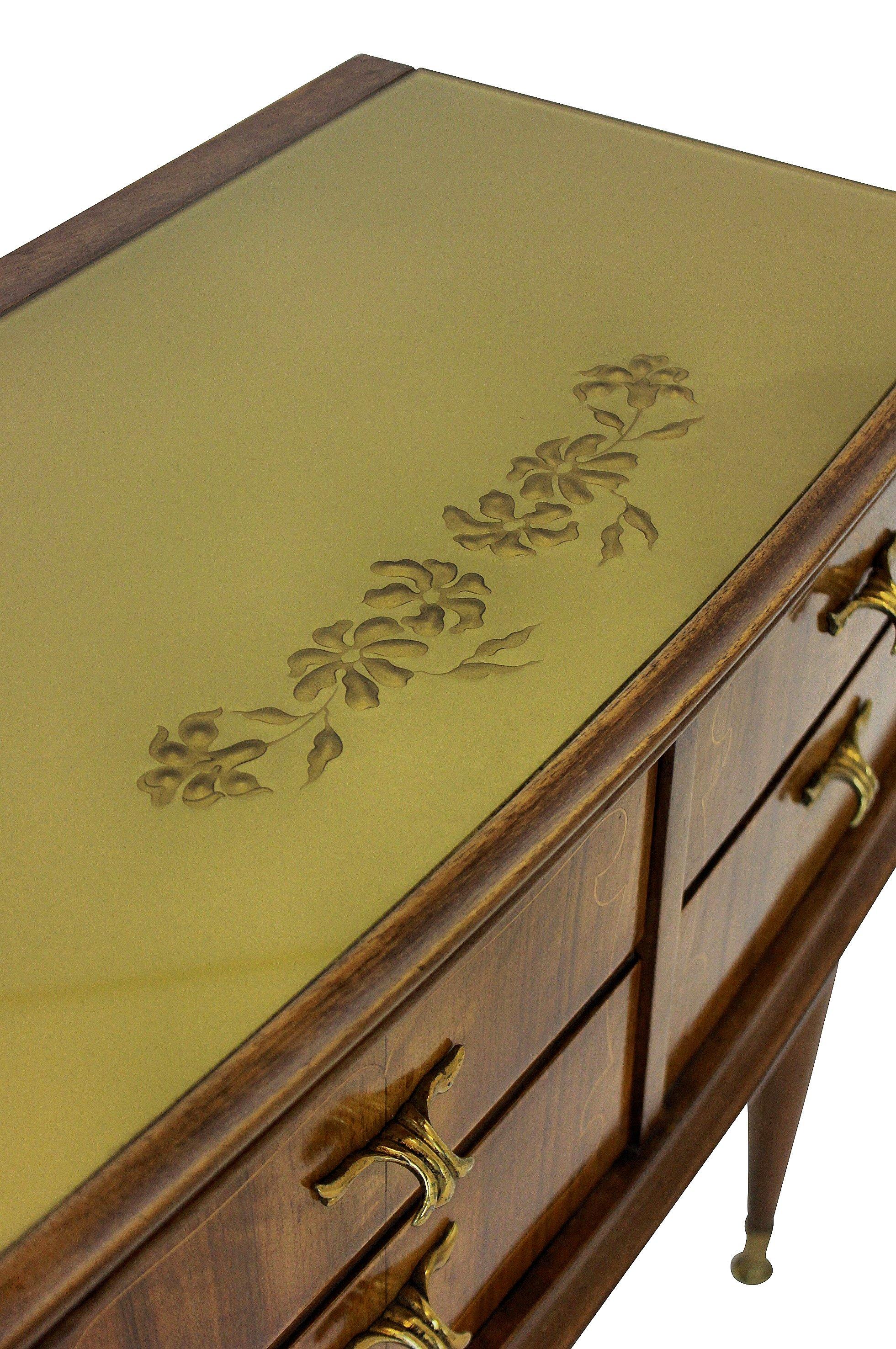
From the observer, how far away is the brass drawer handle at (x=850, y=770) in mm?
1137

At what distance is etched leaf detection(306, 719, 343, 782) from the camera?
0.77 metres

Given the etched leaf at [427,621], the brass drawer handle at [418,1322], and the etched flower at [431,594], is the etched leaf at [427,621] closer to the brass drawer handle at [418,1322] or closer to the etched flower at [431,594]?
the etched flower at [431,594]

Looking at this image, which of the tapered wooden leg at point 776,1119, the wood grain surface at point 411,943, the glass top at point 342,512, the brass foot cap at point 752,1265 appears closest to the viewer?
the wood grain surface at point 411,943

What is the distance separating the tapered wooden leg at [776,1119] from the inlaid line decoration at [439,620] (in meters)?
0.50

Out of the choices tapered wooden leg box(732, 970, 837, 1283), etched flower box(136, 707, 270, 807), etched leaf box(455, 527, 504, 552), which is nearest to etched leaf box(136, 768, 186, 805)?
etched flower box(136, 707, 270, 807)

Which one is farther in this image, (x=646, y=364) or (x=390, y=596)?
(x=646, y=364)

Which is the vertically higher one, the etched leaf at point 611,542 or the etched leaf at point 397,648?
the etched leaf at point 611,542

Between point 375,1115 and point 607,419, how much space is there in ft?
1.55

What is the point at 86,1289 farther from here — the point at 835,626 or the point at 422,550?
the point at 835,626

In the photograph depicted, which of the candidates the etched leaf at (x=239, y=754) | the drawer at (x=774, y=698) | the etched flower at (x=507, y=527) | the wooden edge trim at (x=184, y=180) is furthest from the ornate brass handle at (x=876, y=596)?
the wooden edge trim at (x=184, y=180)

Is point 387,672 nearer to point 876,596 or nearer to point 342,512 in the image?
point 342,512

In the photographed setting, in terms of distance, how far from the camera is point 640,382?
3.36 ft

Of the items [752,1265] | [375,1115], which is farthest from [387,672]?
[752,1265]

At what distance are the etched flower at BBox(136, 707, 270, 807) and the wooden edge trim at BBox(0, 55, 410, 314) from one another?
48 centimetres
